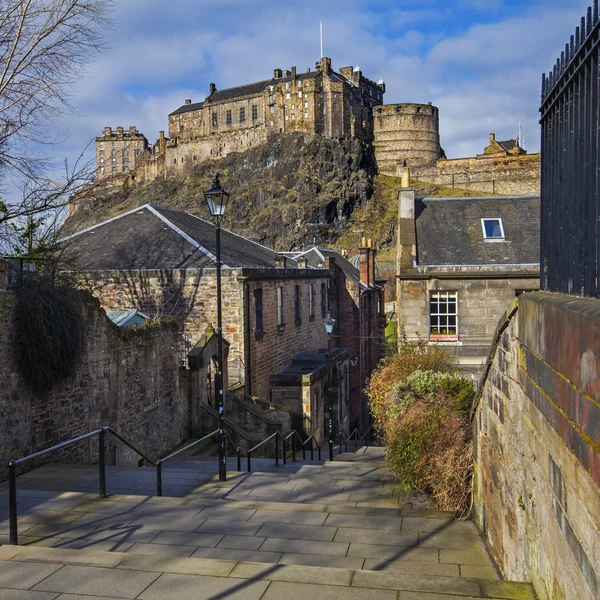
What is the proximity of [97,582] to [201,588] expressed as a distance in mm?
798

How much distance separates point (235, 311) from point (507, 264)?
826 centimetres

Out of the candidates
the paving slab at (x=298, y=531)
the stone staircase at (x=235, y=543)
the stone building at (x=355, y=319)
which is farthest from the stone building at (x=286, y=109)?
the paving slab at (x=298, y=531)

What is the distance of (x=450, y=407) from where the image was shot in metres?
9.48

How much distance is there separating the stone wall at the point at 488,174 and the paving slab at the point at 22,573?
8848 centimetres

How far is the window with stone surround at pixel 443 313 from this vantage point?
63.7 feet

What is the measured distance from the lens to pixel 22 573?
5.03 meters

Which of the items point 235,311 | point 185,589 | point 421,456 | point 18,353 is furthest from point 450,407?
point 235,311

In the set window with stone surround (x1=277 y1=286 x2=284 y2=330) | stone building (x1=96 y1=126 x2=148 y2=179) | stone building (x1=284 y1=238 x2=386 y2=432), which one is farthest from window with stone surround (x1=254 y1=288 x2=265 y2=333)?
stone building (x1=96 y1=126 x2=148 y2=179)

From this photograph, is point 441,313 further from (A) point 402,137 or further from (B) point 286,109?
(A) point 402,137

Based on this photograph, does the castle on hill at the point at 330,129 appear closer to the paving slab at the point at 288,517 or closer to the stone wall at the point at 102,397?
the stone wall at the point at 102,397

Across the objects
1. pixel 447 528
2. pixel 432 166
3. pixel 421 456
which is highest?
pixel 432 166

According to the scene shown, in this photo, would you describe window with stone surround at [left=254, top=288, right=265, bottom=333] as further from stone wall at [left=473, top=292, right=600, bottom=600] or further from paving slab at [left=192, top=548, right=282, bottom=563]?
paving slab at [left=192, top=548, right=282, bottom=563]

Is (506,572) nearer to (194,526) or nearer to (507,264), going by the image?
(194,526)

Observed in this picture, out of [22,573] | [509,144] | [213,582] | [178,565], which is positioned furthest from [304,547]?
[509,144]
